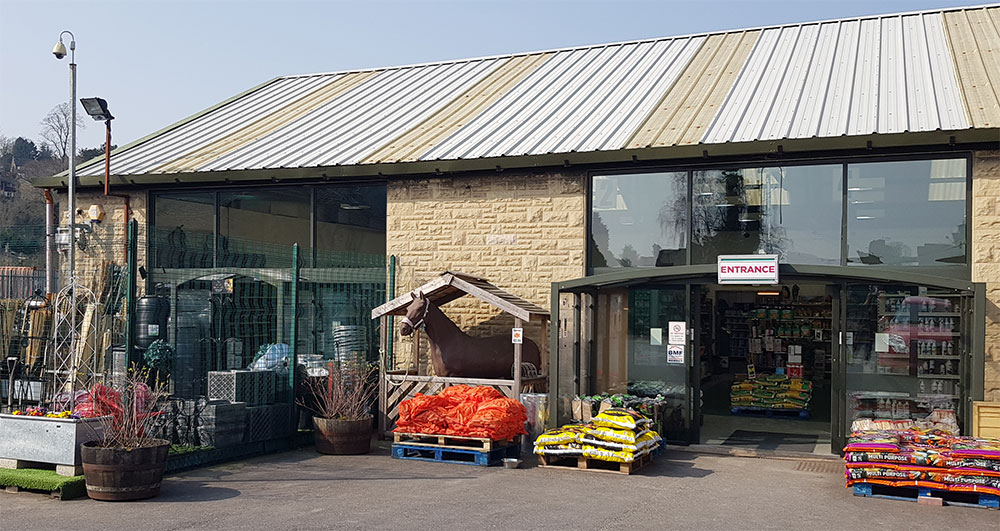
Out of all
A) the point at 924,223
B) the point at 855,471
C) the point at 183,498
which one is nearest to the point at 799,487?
the point at 855,471

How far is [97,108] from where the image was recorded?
1608cm

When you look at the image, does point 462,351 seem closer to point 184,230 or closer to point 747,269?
point 747,269

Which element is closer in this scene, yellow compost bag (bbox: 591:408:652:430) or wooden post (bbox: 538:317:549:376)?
yellow compost bag (bbox: 591:408:652:430)

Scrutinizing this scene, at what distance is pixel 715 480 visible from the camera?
11.4 m

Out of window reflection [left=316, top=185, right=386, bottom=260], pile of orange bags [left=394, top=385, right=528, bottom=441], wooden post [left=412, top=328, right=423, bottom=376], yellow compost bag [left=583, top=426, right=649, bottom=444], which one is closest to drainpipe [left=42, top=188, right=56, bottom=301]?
window reflection [left=316, top=185, right=386, bottom=260]

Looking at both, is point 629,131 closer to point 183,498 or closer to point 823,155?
point 823,155

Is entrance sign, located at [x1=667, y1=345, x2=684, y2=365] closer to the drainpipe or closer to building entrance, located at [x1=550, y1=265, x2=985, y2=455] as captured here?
building entrance, located at [x1=550, y1=265, x2=985, y2=455]

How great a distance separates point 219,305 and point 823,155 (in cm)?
940

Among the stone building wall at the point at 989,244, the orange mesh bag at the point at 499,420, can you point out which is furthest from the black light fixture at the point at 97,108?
the stone building wall at the point at 989,244

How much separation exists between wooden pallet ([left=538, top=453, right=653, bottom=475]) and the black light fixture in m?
9.21

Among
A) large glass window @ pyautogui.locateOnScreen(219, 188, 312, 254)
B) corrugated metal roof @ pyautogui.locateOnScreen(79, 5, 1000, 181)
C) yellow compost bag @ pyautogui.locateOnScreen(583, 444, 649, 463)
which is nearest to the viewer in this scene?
yellow compost bag @ pyautogui.locateOnScreen(583, 444, 649, 463)

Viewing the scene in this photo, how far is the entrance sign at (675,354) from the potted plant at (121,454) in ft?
23.2

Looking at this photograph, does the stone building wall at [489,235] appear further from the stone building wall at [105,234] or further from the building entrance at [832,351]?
the stone building wall at [105,234]

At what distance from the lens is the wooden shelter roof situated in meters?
13.6
